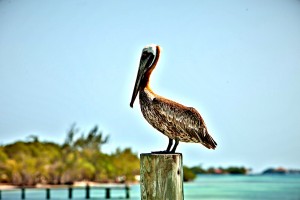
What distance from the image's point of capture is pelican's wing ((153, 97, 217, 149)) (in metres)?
4.83

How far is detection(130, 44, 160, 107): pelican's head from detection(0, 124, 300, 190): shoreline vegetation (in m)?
42.5

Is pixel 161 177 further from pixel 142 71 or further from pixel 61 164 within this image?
pixel 61 164

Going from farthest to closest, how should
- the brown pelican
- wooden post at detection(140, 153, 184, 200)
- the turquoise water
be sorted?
the turquoise water < the brown pelican < wooden post at detection(140, 153, 184, 200)

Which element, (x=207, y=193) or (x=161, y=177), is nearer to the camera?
(x=161, y=177)

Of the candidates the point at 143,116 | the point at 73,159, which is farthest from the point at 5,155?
the point at 143,116

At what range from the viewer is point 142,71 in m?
4.93

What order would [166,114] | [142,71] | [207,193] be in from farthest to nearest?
[207,193]
[142,71]
[166,114]

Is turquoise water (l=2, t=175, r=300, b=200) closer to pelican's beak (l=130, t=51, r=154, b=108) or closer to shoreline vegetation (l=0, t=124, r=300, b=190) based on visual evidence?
shoreline vegetation (l=0, t=124, r=300, b=190)

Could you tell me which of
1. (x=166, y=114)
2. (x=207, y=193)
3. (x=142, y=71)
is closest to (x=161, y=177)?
(x=166, y=114)

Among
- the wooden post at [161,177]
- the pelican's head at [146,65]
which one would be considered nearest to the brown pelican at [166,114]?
the pelican's head at [146,65]

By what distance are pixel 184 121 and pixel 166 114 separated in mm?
159

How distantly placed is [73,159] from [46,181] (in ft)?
9.92

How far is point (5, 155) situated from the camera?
4666cm

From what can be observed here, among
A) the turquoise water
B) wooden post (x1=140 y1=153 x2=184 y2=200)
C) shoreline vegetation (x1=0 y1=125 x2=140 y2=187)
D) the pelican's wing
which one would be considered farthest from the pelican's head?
shoreline vegetation (x1=0 y1=125 x2=140 y2=187)
